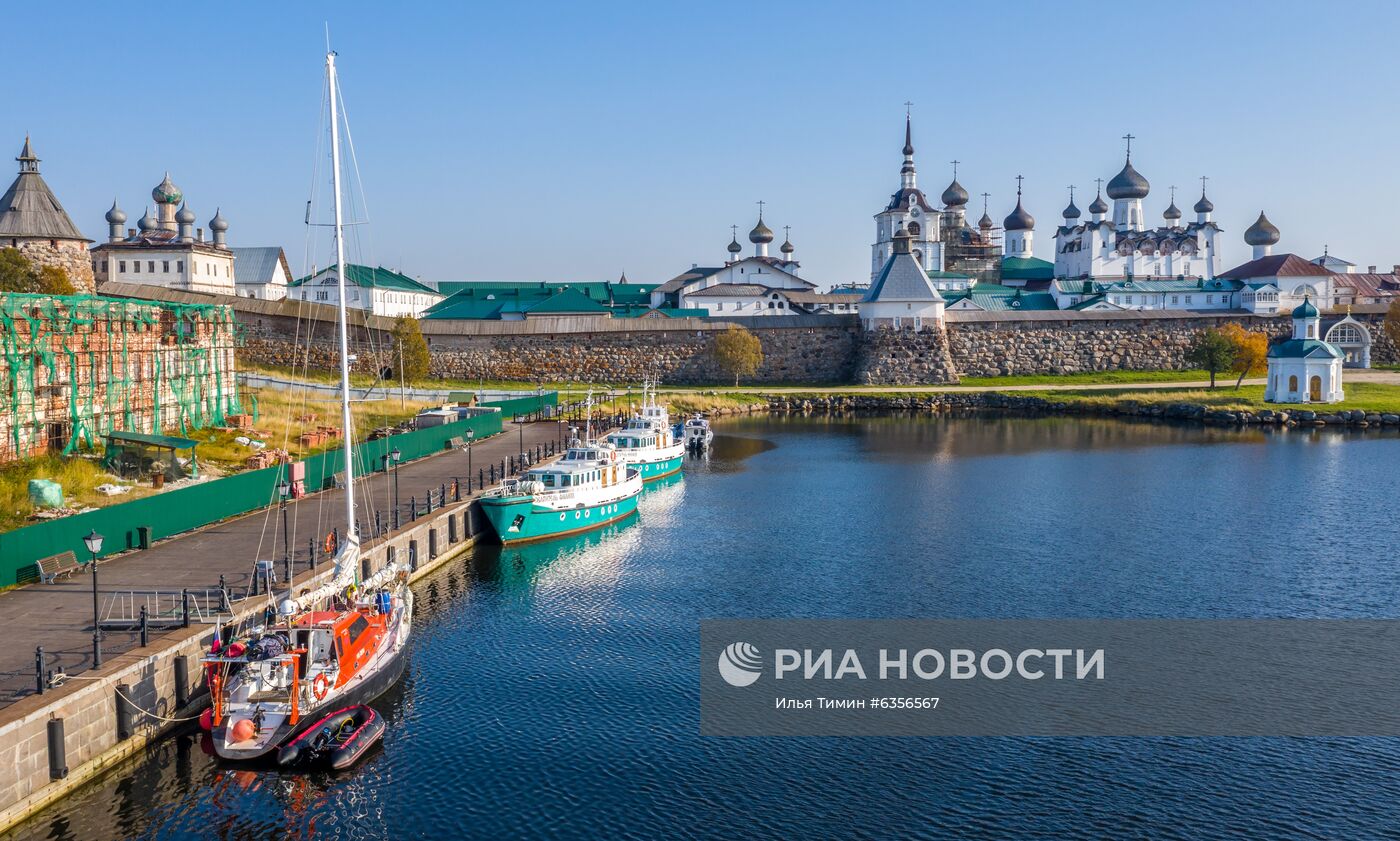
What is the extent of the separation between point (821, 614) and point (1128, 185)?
9836 centimetres

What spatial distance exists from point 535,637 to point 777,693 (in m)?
5.53

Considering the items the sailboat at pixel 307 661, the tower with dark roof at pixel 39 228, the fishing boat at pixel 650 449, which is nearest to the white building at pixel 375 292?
the tower with dark roof at pixel 39 228

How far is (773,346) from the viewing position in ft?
268

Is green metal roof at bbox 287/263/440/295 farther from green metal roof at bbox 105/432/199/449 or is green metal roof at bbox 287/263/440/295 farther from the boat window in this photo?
the boat window

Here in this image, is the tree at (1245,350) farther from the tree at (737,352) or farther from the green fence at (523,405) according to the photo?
the green fence at (523,405)

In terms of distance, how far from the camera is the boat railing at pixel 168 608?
1894 cm

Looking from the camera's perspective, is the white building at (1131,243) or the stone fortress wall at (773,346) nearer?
the stone fortress wall at (773,346)

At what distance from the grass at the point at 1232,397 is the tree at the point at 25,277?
2097 inches

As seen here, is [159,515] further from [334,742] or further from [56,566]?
[334,742]

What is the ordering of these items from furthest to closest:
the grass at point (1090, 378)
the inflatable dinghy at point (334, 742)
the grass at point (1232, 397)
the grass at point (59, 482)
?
the grass at point (1090, 378) → the grass at point (1232, 397) → the grass at point (59, 482) → the inflatable dinghy at point (334, 742)

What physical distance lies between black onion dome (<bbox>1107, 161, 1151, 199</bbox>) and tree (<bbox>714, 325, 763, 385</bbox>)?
5166 cm

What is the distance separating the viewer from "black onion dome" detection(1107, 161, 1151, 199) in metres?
112

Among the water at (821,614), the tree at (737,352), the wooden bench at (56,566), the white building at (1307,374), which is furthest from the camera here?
the tree at (737,352)

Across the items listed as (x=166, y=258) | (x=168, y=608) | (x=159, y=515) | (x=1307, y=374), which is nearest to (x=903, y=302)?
(x=1307, y=374)
